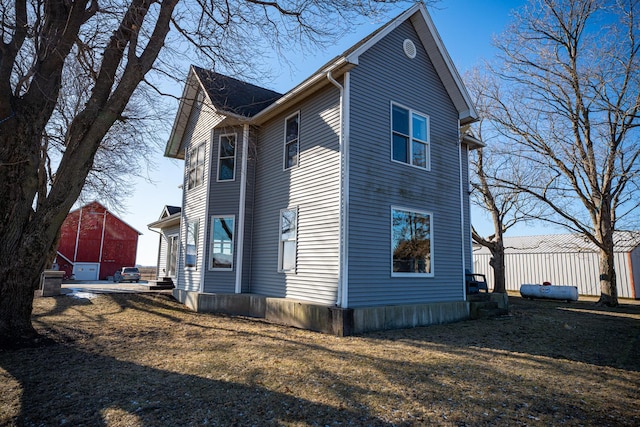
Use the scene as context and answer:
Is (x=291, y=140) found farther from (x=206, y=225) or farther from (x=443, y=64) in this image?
(x=443, y=64)

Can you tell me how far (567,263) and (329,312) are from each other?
22.5 m

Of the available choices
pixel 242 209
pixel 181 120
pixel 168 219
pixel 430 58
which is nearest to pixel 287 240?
pixel 242 209

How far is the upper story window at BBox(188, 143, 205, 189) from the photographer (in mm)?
13025

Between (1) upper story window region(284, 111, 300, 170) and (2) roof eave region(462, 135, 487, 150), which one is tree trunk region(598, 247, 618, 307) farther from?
(1) upper story window region(284, 111, 300, 170)

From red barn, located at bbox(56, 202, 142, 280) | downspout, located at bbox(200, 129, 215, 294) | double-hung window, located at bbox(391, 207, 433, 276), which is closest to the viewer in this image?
double-hung window, located at bbox(391, 207, 433, 276)

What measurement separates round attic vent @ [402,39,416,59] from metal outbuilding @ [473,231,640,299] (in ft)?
50.7

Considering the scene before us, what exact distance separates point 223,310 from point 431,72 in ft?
30.3

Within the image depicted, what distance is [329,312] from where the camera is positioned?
802 cm

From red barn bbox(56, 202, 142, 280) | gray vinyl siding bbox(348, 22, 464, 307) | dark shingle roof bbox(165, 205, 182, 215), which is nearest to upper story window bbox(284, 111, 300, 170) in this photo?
gray vinyl siding bbox(348, 22, 464, 307)

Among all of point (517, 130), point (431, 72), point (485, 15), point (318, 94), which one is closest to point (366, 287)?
point (318, 94)

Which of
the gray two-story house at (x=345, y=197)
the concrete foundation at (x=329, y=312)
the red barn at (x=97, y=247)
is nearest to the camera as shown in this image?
the concrete foundation at (x=329, y=312)

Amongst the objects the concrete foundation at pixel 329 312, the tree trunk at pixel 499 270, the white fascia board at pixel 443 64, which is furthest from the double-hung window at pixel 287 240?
the tree trunk at pixel 499 270

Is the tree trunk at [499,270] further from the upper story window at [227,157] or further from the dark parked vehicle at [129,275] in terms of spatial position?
the dark parked vehicle at [129,275]

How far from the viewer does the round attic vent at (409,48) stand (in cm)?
1022
